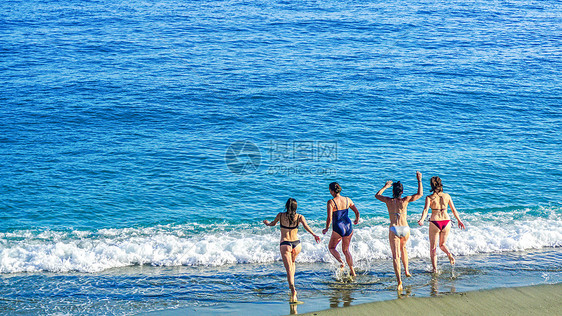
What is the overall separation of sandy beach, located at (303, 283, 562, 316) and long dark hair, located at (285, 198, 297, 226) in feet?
5.33

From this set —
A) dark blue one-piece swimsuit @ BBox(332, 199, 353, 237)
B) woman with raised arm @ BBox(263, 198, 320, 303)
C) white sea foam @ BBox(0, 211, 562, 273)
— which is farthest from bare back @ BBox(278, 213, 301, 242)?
white sea foam @ BBox(0, 211, 562, 273)

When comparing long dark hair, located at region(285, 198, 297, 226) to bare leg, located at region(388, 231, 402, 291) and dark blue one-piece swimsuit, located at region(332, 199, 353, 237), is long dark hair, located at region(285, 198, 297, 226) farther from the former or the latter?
bare leg, located at region(388, 231, 402, 291)

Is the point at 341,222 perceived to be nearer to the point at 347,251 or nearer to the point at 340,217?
the point at 340,217

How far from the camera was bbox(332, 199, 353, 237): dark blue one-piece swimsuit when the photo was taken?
9.62 m

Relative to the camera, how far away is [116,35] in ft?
107

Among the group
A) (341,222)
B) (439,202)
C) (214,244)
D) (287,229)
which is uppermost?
(439,202)

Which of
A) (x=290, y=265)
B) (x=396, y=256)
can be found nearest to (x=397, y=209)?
(x=396, y=256)

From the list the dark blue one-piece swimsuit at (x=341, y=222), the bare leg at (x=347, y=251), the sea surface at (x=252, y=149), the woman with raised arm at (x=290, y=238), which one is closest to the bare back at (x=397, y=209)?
the dark blue one-piece swimsuit at (x=341, y=222)

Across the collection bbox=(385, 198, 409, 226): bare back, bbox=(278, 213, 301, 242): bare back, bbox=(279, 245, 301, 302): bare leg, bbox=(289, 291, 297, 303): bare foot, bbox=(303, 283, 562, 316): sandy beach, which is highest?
bbox=(385, 198, 409, 226): bare back

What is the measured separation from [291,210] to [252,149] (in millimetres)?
11095

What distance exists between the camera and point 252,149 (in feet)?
64.2

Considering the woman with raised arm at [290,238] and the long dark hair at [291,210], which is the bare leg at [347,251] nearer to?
the woman with raised arm at [290,238]

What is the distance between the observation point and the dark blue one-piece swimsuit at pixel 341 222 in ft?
31.6

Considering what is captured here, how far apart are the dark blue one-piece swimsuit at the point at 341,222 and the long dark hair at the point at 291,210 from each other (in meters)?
1.20
